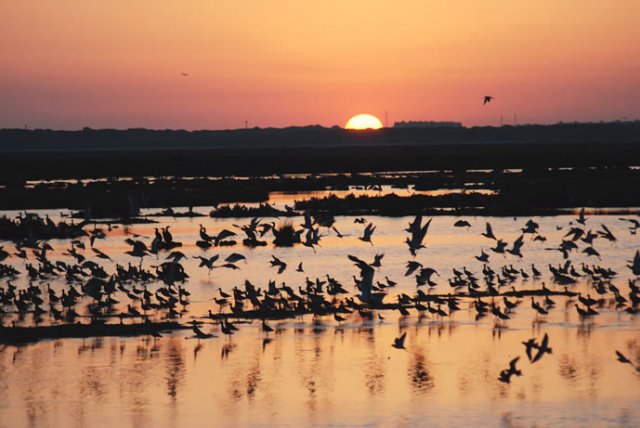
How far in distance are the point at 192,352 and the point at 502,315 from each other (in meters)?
5.89

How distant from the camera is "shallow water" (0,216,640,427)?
15.0 metres

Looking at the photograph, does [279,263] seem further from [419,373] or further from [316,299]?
[419,373]

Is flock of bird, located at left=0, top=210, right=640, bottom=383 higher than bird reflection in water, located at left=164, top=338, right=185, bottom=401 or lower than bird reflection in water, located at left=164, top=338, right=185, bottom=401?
higher

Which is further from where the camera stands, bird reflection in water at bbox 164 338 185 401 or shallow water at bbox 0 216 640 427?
bird reflection in water at bbox 164 338 185 401

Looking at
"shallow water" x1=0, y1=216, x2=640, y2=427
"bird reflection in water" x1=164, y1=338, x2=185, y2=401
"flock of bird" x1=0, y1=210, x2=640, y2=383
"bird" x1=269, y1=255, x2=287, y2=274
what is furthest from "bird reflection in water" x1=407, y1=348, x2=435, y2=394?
"bird" x1=269, y1=255, x2=287, y2=274

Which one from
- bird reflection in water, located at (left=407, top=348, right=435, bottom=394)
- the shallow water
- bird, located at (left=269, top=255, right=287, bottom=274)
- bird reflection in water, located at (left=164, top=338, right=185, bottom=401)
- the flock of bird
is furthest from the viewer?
bird, located at (left=269, top=255, right=287, bottom=274)

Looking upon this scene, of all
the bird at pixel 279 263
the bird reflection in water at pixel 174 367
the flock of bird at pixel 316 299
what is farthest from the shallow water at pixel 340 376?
the bird at pixel 279 263

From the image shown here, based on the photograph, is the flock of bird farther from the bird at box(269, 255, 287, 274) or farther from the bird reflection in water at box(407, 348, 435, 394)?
the bird reflection in water at box(407, 348, 435, 394)

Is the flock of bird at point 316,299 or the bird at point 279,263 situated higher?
the bird at point 279,263

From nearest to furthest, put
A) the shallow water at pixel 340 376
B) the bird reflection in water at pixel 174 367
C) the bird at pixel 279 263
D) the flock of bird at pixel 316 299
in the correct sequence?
1. the shallow water at pixel 340 376
2. the bird reflection in water at pixel 174 367
3. the flock of bird at pixel 316 299
4. the bird at pixel 279 263

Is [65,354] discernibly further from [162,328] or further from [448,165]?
[448,165]

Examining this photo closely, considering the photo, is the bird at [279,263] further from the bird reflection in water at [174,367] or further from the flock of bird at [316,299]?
the bird reflection in water at [174,367]

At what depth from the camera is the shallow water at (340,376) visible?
14961mm

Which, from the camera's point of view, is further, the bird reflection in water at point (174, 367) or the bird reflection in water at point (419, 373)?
the bird reflection in water at point (174, 367)
